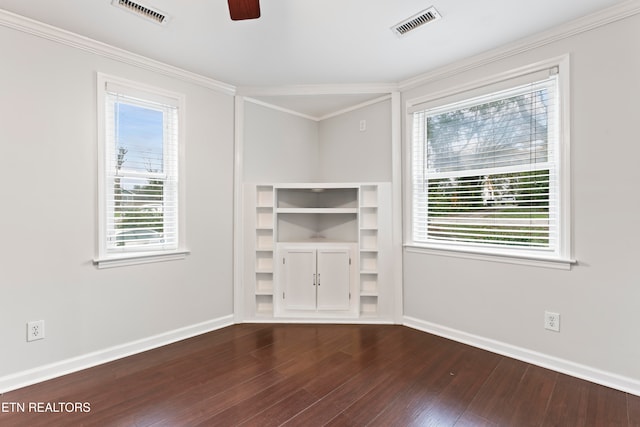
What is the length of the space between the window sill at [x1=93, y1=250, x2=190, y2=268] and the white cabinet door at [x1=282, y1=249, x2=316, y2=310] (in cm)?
107

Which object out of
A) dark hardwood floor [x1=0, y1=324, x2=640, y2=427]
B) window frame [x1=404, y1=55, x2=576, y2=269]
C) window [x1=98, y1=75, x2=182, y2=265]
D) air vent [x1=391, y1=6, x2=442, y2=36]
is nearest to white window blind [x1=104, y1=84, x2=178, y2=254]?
window [x1=98, y1=75, x2=182, y2=265]

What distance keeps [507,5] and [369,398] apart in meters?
2.73

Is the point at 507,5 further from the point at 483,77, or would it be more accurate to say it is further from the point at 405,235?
the point at 405,235

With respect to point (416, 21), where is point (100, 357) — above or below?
below

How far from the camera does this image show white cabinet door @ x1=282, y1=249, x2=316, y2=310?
134 inches

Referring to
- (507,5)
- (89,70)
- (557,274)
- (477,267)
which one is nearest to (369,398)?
(477,267)

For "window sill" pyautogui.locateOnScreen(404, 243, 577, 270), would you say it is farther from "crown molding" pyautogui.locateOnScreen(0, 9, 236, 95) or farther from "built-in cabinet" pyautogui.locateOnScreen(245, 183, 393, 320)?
"crown molding" pyautogui.locateOnScreen(0, 9, 236, 95)

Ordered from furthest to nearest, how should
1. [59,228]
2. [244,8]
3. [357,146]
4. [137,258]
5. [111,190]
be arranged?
[357,146], [137,258], [111,190], [59,228], [244,8]

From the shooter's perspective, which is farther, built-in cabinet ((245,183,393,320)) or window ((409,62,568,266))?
built-in cabinet ((245,183,393,320))

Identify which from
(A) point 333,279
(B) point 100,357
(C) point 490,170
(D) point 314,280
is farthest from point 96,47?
(C) point 490,170

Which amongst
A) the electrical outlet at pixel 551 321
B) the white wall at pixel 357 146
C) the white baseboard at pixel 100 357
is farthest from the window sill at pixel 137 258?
the electrical outlet at pixel 551 321

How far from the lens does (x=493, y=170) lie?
2705 mm

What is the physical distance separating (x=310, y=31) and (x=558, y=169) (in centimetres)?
215

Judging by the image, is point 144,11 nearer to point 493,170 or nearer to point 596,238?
point 493,170
